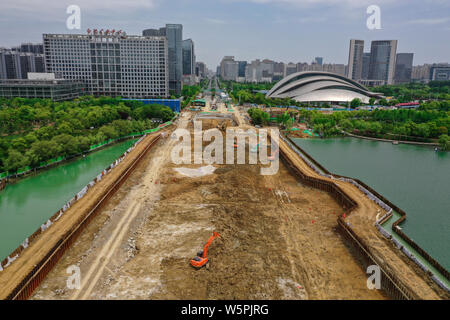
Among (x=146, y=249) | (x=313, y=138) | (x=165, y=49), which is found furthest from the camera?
(x=165, y=49)

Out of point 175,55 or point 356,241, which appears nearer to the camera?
point 356,241

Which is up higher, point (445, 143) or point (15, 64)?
point (15, 64)

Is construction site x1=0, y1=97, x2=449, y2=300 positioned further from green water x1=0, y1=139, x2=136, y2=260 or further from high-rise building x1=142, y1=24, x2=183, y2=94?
high-rise building x1=142, y1=24, x2=183, y2=94

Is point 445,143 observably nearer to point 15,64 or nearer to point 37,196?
point 37,196

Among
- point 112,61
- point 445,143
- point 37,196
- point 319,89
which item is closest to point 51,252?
point 37,196
